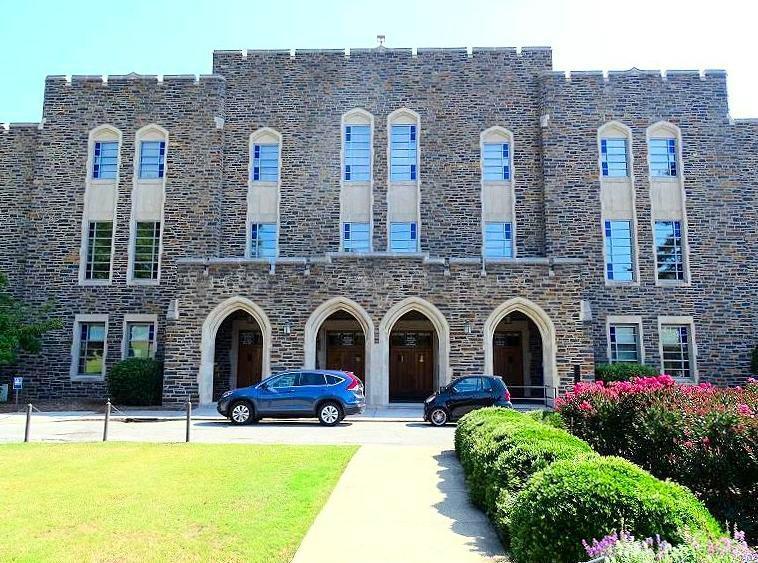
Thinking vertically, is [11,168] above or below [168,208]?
above

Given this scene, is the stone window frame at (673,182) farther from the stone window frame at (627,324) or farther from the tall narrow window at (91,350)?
the tall narrow window at (91,350)

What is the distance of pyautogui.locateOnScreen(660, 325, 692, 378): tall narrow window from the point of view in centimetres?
2181

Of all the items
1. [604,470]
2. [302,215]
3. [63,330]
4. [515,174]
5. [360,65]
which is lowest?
[604,470]

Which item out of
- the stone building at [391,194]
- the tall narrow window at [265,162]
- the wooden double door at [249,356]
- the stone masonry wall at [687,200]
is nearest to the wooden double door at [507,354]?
the stone building at [391,194]

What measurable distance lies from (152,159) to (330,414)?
14650mm

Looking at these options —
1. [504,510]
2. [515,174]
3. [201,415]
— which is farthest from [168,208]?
[504,510]

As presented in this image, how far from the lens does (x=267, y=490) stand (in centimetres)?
762

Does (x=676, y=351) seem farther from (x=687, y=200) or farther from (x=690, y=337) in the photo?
(x=687, y=200)

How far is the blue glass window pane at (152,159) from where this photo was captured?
937 inches

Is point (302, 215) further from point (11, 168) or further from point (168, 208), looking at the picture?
point (11, 168)

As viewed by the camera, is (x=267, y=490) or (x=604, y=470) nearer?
(x=604, y=470)

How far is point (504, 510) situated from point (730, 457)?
278cm

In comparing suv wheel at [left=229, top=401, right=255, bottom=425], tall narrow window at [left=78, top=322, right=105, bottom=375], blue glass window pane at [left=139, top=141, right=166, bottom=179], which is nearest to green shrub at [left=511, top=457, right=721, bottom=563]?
suv wheel at [left=229, top=401, right=255, bottom=425]

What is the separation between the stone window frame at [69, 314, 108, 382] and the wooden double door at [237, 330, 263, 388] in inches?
207
